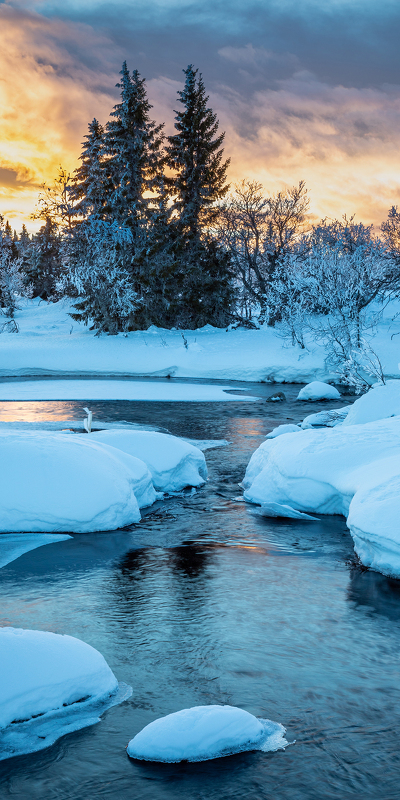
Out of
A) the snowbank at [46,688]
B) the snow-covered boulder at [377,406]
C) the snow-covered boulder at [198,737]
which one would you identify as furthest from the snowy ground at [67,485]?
the snow-covered boulder at [377,406]

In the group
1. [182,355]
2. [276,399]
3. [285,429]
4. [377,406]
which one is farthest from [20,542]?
[182,355]

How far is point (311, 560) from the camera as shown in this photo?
279 inches

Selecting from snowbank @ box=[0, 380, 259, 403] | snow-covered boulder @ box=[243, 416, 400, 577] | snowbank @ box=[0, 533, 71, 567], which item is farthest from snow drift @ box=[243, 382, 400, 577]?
snowbank @ box=[0, 380, 259, 403]

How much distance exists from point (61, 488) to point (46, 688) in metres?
4.09

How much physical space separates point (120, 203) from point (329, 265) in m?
13.1

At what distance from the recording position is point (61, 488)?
26.7 ft

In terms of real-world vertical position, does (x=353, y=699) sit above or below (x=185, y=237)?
below

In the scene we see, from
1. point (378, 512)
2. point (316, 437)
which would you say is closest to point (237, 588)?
point (378, 512)

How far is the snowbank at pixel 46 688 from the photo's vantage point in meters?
4.00

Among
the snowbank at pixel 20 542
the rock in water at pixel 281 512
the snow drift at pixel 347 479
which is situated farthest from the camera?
the rock in water at pixel 281 512

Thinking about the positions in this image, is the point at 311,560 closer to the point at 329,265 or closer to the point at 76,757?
the point at 76,757

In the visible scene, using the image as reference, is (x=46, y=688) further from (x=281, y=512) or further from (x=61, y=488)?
(x=281, y=512)

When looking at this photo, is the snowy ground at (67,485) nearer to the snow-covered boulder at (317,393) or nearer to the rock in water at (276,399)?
the rock in water at (276,399)

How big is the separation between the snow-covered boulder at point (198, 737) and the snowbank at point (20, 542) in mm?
3597
